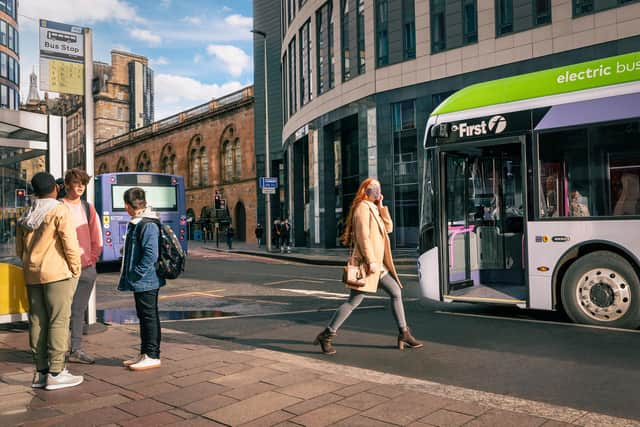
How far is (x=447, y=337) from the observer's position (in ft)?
22.0

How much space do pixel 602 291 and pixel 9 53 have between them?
61.2m

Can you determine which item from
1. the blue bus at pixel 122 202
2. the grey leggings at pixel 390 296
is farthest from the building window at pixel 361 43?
the grey leggings at pixel 390 296

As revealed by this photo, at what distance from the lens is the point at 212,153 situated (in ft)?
175

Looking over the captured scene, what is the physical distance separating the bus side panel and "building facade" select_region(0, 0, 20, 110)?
5411cm

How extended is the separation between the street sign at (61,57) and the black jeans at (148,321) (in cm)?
348

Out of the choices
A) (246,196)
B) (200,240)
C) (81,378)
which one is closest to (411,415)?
(81,378)

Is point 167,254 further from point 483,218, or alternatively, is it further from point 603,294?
point 483,218

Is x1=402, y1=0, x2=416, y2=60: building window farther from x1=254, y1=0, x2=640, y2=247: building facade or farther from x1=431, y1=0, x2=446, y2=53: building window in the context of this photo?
x1=431, y1=0, x2=446, y2=53: building window

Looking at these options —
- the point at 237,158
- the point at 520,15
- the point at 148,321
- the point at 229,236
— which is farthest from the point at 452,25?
the point at 237,158

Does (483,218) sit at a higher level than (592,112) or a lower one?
lower

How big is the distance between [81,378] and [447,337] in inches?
153

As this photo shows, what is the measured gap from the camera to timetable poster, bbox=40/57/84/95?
7.34 metres

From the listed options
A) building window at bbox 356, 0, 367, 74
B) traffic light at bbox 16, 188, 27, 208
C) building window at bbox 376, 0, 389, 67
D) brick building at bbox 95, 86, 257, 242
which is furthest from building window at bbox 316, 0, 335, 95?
traffic light at bbox 16, 188, 27, 208

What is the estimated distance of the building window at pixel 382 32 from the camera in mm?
25891
